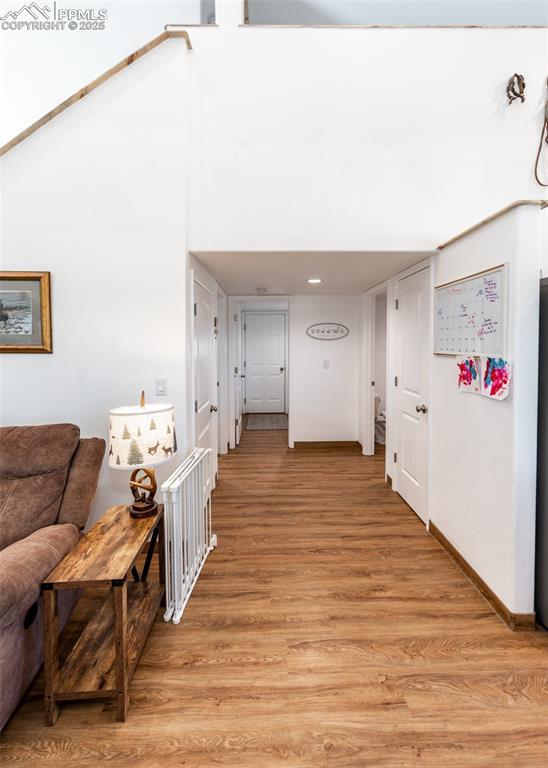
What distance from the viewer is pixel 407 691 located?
1590 mm

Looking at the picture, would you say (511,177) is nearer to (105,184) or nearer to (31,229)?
(105,184)

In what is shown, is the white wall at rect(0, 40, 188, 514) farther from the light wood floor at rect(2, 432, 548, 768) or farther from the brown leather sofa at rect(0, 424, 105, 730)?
the light wood floor at rect(2, 432, 548, 768)

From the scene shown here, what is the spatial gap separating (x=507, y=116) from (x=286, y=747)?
3.64 m

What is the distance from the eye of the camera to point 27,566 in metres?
1.46

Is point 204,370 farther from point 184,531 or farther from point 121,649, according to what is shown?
point 121,649

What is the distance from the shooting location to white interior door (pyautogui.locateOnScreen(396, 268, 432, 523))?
10.0 feet

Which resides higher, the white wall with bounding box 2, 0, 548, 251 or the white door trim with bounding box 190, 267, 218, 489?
the white wall with bounding box 2, 0, 548, 251

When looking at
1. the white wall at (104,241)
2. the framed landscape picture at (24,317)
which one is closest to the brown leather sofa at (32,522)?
the white wall at (104,241)

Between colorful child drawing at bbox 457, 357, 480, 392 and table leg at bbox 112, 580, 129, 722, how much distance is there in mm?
2003

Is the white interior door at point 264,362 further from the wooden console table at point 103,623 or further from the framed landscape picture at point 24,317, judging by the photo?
the wooden console table at point 103,623

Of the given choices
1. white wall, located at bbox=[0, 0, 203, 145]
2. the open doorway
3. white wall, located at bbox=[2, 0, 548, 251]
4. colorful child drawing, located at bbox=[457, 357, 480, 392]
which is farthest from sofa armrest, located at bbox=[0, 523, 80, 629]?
the open doorway

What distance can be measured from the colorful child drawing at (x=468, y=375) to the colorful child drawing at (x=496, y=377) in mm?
84

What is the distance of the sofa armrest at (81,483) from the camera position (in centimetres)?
199

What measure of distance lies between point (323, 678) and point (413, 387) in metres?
2.27
